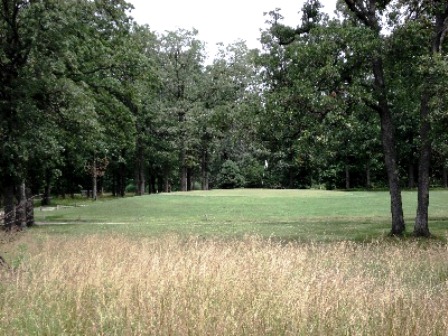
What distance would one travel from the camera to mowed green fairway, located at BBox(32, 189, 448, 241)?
72.4ft

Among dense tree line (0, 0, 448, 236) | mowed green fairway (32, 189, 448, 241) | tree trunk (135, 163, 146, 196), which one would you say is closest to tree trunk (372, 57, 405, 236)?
dense tree line (0, 0, 448, 236)

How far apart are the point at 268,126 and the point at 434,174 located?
58358mm

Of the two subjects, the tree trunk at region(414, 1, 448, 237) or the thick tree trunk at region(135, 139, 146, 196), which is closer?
the tree trunk at region(414, 1, 448, 237)

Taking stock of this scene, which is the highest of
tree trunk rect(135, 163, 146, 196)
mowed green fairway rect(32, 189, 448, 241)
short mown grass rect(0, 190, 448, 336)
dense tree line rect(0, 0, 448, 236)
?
dense tree line rect(0, 0, 448, 236)

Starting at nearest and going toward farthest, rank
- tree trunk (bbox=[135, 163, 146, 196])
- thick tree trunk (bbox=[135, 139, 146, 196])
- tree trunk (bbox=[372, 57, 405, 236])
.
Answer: tree trunk (bbox=[372, 57, 405, 236])
thick tree trunk (bbox=[135, 139, 146, 196])
tree trunk (bbox=[135, 163, 146, 196])

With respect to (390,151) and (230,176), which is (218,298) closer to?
(390,151)

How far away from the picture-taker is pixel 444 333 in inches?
185

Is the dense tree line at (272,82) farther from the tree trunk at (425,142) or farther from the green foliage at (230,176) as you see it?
the green foliage at (230,176)

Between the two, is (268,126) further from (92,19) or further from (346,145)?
(346,145)

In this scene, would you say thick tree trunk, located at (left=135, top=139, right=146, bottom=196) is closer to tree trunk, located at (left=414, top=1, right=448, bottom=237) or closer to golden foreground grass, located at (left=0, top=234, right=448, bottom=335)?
tree trunk, located at (left=414, top=1, right=448, bottom=237)

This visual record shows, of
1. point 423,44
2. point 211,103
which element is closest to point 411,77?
point 423,44

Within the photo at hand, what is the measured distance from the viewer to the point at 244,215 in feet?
97.4

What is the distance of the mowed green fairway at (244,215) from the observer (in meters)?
22.1

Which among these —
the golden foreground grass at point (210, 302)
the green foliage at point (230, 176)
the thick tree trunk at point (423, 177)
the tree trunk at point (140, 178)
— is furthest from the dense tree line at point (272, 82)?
the green foliage at point (230, 176)
